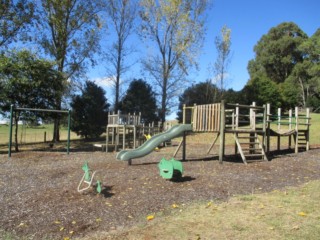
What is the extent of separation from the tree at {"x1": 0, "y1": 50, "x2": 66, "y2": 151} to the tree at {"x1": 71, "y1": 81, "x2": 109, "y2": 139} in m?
10.7

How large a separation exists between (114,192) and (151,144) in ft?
13.7

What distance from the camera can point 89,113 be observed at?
28.4m

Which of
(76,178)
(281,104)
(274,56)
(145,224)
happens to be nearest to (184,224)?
(145,224)

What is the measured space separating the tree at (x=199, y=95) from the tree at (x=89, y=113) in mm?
9384

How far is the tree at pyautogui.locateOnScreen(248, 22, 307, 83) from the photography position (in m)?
61.4

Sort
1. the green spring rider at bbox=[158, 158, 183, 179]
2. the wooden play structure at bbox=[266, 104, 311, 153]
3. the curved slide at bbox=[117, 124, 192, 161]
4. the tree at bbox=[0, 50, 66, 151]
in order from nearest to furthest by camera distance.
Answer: the green spring rider at bbox=[158, 158, 183, 179], the curved slide at bbox=[117, 124, 192, 161], the wooden play structure at bbox=[266, 104, 311, 153], the tree at bbox=[0, 50, 66, 151]

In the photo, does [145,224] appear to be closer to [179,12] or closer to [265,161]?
[265,161]

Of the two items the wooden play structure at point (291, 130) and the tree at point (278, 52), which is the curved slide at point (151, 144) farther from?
the tree at point (278, 52)

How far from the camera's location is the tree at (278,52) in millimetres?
61438

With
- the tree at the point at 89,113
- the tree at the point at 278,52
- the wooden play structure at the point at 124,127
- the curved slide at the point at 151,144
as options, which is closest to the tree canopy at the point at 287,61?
the tree at the point at 278,52

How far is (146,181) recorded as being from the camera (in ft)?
25.9

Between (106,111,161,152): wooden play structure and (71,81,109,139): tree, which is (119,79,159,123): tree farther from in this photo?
(106,111,161,152): wooden play structure

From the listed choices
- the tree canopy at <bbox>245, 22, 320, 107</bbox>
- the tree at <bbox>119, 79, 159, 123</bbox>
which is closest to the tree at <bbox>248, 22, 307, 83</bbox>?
the tree canopy at <bbox>245, 22, 320, 107</bbox>

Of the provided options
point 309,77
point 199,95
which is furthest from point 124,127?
point 309,77
